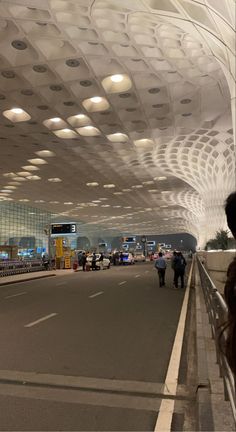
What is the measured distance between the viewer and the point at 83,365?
23.6 feet

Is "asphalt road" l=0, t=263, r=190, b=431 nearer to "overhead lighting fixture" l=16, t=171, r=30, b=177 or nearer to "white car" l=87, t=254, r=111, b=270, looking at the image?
"white car" l=87, t=254, r=111, b=270

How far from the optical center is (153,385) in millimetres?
6184

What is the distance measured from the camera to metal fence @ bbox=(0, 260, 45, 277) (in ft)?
120

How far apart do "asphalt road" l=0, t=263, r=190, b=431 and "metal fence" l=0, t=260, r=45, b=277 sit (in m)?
22.9

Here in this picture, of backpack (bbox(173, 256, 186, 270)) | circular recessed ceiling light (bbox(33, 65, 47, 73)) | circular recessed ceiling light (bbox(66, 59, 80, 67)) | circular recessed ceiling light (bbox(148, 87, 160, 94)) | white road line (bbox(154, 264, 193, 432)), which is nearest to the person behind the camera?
white road line (bbox(154, 264, 193, 432))

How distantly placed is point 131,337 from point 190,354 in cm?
186

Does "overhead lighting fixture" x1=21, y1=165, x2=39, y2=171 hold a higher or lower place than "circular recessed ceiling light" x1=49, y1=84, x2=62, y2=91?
higher

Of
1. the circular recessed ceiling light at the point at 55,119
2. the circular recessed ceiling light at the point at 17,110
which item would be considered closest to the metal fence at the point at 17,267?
the circular recessed ceiling light at the point at 55,119

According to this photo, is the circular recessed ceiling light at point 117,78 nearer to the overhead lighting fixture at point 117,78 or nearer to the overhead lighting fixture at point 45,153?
the overhead lighting fixture at point 117,78

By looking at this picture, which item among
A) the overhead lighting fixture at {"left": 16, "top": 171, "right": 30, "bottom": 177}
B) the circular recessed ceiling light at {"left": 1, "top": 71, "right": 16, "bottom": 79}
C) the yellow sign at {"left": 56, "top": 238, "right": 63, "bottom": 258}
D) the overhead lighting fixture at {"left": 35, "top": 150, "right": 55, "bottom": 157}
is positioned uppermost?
the overhead lighting fixture at {"left": 16, "top": 171, "right": 30, "bottom": 177}

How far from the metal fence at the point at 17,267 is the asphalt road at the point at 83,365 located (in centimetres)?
2290

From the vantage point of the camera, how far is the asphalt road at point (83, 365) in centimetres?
491

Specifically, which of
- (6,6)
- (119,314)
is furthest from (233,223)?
(6,6)

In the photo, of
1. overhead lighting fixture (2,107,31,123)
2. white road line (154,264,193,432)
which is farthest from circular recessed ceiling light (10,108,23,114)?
white road line (154,264,193,432)
